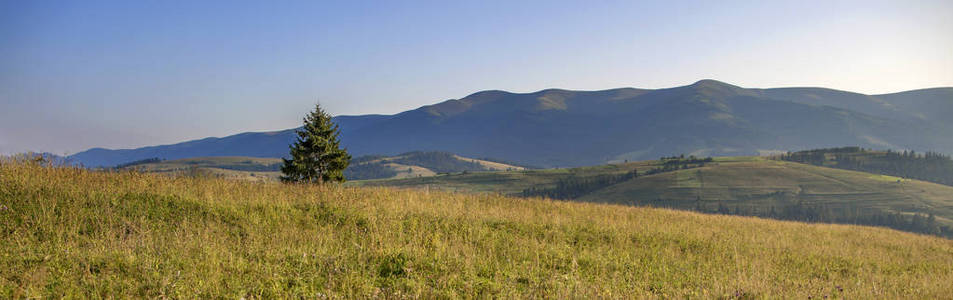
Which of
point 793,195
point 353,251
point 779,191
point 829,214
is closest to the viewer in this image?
point 353,251

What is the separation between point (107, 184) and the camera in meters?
11.4

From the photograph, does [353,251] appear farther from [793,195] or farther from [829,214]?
[793,195]

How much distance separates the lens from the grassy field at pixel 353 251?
6758 mm

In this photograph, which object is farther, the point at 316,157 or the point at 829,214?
the point at 829,214

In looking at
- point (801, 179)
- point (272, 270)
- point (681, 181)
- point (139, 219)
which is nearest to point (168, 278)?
point (272, 270)

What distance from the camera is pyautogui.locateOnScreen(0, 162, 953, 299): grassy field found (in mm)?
6758

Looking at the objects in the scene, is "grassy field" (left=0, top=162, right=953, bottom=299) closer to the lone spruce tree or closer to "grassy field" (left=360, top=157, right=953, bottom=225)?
the lone spruce tree

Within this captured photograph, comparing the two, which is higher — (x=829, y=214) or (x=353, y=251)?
(x=353, y=251)

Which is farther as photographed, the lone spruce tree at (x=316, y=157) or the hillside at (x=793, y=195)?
the hillside at (x=793, y=195)

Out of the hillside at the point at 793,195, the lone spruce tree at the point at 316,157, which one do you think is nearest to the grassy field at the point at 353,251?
the lone spruce tree at the point at 316,157

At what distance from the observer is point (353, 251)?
8406 millimetres

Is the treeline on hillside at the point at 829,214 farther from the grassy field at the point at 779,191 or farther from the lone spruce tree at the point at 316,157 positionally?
the lone spruce tree at the point at 316,157

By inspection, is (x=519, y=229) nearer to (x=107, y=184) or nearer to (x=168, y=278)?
(x=168, y=278)

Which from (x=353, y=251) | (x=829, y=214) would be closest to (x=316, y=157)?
(x=353, y=251)
